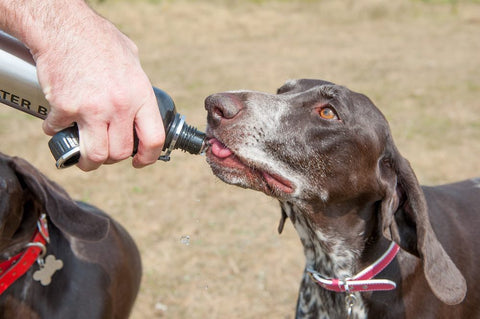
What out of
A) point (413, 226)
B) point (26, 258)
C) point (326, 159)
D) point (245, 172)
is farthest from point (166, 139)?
point (413, 226)

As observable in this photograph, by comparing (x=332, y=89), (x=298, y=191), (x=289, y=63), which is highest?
(x=332, y=89)

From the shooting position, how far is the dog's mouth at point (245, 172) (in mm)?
3107

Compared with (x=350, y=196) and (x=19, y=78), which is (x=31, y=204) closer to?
(x=19, y=78)

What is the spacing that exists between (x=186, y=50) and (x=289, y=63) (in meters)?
4.13

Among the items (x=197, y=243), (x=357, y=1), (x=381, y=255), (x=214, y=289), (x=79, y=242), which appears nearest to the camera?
(x=381, y=255)

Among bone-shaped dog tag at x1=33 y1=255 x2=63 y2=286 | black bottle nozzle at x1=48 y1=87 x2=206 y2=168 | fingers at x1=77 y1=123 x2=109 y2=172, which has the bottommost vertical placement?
bone-shaped dog tag at x1=33 y1=255 x2=63 y2=286

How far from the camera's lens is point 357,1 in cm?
2644

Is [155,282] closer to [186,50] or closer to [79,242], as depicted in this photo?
[79,242]

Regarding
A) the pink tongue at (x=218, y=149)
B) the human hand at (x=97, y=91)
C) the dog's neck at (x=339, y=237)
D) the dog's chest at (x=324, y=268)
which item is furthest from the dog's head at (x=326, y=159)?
the human hand at (x=97, y=91)

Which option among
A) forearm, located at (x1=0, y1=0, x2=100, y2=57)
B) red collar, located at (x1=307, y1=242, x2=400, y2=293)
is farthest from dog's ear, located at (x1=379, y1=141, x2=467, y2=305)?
forearm, located at (x1=0, y1=0, x2=100, y2=57)

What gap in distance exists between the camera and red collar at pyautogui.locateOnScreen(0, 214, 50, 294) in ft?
11.4

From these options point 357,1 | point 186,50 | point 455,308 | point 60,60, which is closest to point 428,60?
point 186,50

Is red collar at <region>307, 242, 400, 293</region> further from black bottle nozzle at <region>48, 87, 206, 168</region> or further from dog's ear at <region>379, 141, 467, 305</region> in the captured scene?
black bottle nozzle at <region>48, 87, 206, 168</region>

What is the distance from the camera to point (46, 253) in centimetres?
372
